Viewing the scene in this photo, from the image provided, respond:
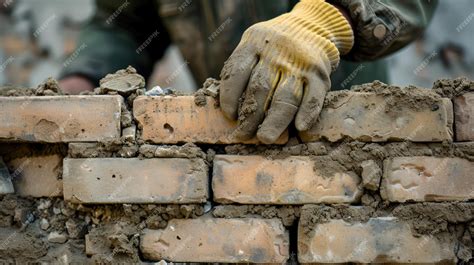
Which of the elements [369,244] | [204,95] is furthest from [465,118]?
[204,95]

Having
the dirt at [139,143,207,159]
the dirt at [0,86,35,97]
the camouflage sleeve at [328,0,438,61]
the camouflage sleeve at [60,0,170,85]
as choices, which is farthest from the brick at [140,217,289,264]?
the camouflage sleeve at [60,0,170,85]

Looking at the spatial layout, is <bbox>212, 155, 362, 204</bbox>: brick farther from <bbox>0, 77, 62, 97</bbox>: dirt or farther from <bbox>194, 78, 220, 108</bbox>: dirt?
<bbox>0, 77, 62, 97</bbox>: dirt

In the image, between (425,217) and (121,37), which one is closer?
(425,217)

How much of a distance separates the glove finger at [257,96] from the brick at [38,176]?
0.54 meters

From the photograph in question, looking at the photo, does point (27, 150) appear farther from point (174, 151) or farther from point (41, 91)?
point (174, 151)

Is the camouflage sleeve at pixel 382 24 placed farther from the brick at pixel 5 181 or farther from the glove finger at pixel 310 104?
the brick at pixel 5 181

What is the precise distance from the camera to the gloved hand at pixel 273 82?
5.61 feet

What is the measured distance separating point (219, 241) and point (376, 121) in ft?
1.66

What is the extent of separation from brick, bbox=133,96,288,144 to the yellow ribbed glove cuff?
290 millimetres

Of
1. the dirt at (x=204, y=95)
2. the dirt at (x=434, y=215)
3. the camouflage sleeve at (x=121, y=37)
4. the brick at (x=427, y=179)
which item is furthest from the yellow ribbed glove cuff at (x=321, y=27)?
the camouflage sleeve at (x=121, y=37)

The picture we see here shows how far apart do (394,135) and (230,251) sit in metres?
0.52

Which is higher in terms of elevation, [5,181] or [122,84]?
[122,84]

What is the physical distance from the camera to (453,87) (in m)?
1.82

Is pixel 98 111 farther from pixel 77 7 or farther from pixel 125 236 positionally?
pixel 77 7
